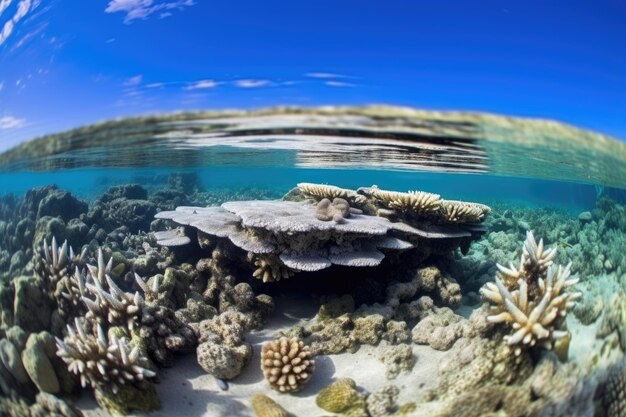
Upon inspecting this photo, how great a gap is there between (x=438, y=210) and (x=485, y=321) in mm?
2908

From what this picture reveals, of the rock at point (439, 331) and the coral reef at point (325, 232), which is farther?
the coral reef at point (325, 232)

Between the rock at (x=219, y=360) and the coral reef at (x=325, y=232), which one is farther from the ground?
the coral reef at (x=325, y=232)

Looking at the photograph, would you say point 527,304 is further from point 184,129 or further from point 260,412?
point 184,129

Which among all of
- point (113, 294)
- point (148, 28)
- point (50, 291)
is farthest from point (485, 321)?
point (50, 291)

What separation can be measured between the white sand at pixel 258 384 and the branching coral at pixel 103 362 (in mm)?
351

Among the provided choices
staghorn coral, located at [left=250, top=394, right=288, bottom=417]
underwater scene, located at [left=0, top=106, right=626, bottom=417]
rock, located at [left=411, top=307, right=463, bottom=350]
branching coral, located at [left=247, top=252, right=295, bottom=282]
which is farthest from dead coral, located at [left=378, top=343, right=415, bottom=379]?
branching coral, located at [left=247, top=252, right=295, bottom=282]

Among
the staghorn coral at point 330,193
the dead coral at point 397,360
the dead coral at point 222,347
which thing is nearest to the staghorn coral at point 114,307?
the dead coral at point 222,347

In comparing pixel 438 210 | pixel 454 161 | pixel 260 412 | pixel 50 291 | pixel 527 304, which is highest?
pixel 454 161

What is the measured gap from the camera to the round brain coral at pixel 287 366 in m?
3.90

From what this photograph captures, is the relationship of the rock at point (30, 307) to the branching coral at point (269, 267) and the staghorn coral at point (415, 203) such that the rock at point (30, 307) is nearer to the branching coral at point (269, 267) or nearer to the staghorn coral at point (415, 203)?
the branching coral at point (269, 267)

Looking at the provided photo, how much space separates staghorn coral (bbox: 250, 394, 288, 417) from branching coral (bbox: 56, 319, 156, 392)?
41.6 inches

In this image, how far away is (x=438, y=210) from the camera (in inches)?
255

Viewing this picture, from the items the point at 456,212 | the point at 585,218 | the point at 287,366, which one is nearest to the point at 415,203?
the point at 456,212

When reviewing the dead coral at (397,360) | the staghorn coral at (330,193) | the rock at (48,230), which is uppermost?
the staghorn coral at (330,193)
